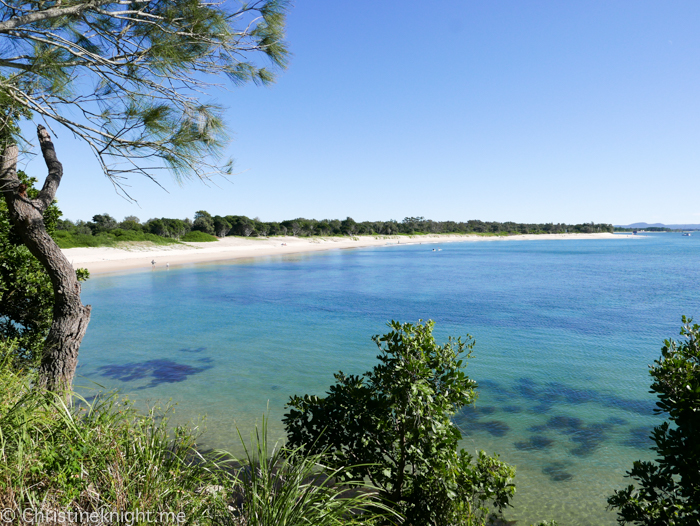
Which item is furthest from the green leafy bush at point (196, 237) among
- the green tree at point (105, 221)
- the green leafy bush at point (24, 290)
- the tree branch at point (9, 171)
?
the tree branch at point (9, 171)

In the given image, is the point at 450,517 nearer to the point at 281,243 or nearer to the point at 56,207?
the point at 56,207

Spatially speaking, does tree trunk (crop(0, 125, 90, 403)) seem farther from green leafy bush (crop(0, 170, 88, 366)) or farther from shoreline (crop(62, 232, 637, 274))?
shoreline (crop(62, 232, 637, 274))

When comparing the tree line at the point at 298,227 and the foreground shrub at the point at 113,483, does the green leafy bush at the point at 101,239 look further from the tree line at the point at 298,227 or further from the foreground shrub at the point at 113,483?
the foreground shrub at the point at 113,483

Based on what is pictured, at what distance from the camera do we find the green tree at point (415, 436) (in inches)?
133

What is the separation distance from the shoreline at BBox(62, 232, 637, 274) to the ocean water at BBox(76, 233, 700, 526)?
11.2 meters

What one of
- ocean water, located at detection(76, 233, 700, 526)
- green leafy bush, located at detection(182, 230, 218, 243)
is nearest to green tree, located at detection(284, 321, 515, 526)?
ocean water, located at detection(76, 233, 700, 526)

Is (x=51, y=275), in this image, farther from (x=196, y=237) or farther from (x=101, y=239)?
(x=196, y=237)

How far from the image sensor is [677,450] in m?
2.74

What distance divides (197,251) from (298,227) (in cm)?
3888

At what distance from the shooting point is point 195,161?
471 centimetres

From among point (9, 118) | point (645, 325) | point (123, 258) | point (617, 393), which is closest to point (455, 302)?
point (645, 325)

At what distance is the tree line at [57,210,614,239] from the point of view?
59.9 meters

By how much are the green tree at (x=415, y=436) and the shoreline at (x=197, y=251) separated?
2825 centimetres

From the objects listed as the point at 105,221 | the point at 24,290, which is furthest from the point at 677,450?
the point at 105,221
